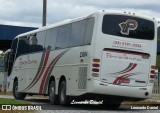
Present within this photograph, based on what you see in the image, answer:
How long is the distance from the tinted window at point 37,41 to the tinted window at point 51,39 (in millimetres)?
648

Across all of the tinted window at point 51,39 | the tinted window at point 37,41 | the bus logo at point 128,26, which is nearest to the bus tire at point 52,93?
the tinted window at point 51,39

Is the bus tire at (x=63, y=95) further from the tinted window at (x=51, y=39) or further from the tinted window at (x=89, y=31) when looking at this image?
the tinted window at (x=89, y=31)

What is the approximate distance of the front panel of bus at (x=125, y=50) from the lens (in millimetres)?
19016

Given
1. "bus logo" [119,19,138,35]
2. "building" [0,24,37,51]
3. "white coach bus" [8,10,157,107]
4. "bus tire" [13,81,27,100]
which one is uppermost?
"building" [0,24,37,51]

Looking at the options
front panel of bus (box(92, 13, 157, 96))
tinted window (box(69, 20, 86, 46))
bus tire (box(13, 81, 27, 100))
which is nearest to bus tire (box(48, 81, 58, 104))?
tinted window (box(69, 20, 86, 46))

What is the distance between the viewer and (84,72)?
19422mm

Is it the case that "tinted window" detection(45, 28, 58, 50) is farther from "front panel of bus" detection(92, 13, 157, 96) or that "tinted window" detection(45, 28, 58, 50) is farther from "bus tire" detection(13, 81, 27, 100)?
"bus tire" detection(13, 81, 27, 100)

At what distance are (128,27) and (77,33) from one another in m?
2.22

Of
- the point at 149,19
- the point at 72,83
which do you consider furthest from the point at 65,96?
the point at 149,19

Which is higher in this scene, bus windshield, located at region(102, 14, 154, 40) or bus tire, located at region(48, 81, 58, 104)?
bus windshield, located at region(102, 14, 154, 40)

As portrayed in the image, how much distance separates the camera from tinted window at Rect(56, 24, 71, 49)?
21703 mm

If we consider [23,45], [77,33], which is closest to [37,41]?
[23,45]

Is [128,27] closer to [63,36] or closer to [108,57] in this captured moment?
[108,57]

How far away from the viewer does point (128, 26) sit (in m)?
Result: 19.6
